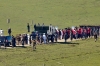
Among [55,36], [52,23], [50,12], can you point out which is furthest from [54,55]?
[50,12]

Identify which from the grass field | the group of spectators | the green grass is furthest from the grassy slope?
the green grass

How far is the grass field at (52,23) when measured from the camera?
45.0 m

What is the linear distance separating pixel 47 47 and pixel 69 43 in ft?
18.4

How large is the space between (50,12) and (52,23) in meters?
10.3

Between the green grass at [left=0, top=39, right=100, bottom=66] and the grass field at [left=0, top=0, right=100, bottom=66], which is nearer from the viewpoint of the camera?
the green grass at [left=0, top=39, right=100, bottom=66]

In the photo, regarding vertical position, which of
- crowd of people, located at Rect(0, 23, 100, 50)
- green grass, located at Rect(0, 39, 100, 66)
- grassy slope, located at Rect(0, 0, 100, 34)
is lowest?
green grass, located at Rect(0, 39, 100, 66)

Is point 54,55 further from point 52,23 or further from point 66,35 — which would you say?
point 52,23

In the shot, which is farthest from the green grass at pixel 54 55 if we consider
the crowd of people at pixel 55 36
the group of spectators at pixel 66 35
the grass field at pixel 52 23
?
the group of spectators at pixel 66 35

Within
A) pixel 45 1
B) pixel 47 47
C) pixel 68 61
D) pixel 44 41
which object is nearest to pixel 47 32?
pixel 44 41

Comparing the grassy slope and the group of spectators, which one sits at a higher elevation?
the grassy slope

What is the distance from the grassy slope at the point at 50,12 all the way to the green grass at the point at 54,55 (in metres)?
32.1

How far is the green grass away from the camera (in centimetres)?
4331

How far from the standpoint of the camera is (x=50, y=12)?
10444 cm

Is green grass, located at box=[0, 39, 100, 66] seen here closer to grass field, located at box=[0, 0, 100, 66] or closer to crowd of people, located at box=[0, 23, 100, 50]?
grass field, located at box=[0, 0, 100, 66]
